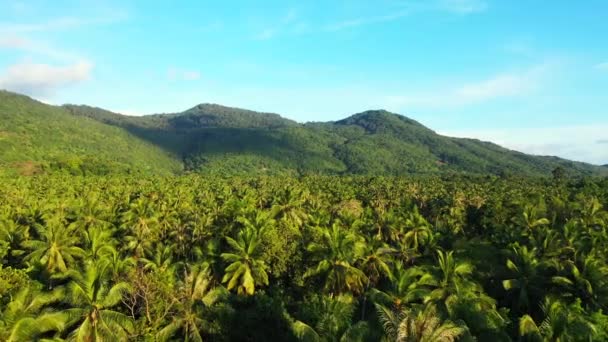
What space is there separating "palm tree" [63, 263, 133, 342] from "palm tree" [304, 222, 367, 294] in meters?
16.9

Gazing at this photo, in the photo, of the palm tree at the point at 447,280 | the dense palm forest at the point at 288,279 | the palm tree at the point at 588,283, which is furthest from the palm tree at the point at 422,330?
the palm tree at the point at 588,283

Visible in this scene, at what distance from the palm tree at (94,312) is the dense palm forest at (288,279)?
7cm

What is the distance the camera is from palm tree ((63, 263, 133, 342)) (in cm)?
2731

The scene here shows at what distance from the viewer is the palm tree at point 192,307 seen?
102 feet

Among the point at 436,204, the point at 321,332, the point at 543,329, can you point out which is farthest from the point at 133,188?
the point at 543,329

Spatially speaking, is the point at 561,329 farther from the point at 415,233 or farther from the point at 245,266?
the point at 415,233

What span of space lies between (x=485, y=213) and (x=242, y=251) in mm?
56110

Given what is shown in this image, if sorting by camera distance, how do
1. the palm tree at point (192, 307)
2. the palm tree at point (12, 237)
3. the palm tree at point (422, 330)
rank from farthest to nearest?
the palm tree at point (12, 237) < the palm tree at point (192, 307) < the palm tree at point (422, 330)

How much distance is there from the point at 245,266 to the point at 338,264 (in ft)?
25.9

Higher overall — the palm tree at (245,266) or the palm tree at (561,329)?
the palm tree at (561,329)

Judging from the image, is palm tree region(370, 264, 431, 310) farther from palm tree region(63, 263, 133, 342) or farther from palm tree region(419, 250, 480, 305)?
palm tree region(63, 263, 133, 342)

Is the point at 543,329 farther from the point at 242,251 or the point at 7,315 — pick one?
the point at 7,315

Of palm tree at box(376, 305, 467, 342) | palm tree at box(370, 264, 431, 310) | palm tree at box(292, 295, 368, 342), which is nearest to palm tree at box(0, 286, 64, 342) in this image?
palm tree at box(292, 295, 368, 342)

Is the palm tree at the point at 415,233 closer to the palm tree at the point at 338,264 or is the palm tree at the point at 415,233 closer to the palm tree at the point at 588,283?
the palm tree at the point at 338,264
